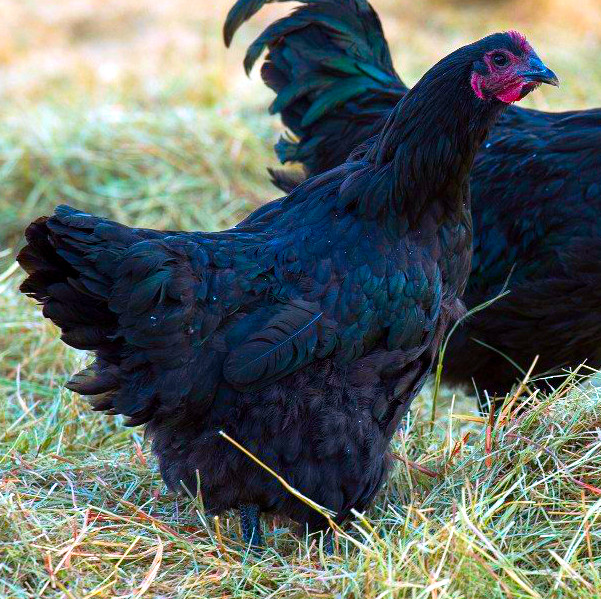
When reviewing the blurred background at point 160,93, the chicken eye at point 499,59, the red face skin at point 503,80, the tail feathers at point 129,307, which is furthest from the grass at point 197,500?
the chicken eye at point 499,59

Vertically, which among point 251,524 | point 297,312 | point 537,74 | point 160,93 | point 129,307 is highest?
point 160,93

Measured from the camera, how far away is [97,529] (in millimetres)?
3182

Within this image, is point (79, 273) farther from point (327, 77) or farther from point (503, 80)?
point (327, 77)

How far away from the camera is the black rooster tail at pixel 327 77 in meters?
4.57

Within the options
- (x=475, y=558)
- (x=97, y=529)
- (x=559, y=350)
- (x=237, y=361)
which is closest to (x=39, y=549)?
(x=97, y=529)

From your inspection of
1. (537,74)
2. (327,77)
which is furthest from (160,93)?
(537,74)

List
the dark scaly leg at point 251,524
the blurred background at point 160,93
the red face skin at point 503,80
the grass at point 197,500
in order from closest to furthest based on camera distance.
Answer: the grass at point 197,500 < the red face skin at point 503,80 < the dark scaly leg at point 251,524 < the blurred background at point 160,93

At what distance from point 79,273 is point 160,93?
662cm

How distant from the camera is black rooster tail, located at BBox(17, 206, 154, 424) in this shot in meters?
2.96

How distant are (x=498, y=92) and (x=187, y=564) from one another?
203 centimetres

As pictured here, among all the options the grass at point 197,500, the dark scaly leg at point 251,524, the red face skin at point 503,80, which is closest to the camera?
the grass at point 197,500

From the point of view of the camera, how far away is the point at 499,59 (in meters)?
3.24

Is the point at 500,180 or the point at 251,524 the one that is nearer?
the point at 251,524

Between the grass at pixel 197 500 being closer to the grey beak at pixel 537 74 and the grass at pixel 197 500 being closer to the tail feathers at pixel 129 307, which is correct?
the tail feathers at pixel 129 307
